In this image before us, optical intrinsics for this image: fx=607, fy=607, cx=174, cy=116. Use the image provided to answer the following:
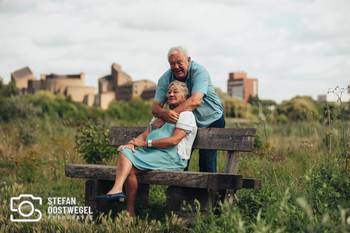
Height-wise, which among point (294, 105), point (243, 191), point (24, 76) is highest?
point (24, 76)

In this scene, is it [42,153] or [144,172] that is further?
[42,153]

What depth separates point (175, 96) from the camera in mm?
5941

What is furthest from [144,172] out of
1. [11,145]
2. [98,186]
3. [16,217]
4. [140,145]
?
[11,145]

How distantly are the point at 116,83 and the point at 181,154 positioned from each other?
58202 millimetres

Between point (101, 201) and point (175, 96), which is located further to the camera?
point (101, 201)

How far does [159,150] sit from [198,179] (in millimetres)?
709

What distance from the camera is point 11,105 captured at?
24.4m

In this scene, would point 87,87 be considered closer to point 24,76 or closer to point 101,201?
point 24,76

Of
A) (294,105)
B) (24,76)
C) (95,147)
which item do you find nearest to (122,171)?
(95,147)

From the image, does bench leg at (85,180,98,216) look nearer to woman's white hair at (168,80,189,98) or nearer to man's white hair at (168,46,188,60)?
woman's white hair at (168,80,189,98)


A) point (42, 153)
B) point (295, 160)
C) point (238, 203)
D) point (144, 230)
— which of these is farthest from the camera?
point (42, 153)

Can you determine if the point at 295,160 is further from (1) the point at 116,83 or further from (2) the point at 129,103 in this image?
(1) the point at 116,83

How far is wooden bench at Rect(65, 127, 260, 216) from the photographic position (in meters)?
5.20

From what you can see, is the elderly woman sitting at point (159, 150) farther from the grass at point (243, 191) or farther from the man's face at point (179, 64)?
the grass at point (243, 191)
